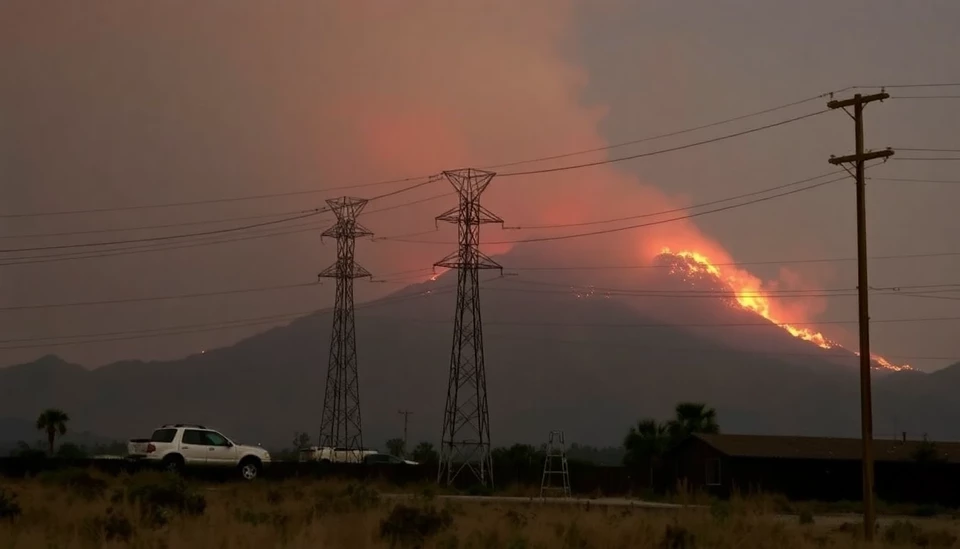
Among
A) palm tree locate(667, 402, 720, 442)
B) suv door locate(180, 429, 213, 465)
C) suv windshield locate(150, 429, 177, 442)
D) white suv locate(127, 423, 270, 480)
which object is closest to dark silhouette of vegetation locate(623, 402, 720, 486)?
palm tree locate(667, 402, 720, 442)

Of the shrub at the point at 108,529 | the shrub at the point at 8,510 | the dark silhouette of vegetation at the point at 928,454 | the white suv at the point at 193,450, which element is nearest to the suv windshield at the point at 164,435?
the white suv at the point at 193,450

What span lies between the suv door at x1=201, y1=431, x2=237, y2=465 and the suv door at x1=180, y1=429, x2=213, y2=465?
5.2 inches

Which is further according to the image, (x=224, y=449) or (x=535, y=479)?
(x=535, y=479)

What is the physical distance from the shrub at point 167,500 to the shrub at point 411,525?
5131 mm

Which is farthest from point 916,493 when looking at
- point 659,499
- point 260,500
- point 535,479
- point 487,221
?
point 260,500

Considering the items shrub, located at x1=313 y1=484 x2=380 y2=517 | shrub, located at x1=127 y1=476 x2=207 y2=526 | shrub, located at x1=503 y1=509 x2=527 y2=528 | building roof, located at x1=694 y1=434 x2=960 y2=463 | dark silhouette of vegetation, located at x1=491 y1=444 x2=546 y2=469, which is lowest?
dark silhouette of vegetation, located at x1=491 y1=444 x2=546 y2=469

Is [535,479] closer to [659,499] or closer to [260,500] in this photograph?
[659,499]

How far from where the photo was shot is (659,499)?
62344 mm

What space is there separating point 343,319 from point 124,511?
165 feet

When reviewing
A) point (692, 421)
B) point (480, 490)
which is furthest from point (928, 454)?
point (480, 490)

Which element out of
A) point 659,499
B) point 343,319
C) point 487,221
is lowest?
point 659,499

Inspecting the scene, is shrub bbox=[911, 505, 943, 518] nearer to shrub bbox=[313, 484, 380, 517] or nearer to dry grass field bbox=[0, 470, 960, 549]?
dry grass field bbox=[0, 470, 960, 549]

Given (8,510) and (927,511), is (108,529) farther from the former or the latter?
(927,511)

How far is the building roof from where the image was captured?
70.4 metres
